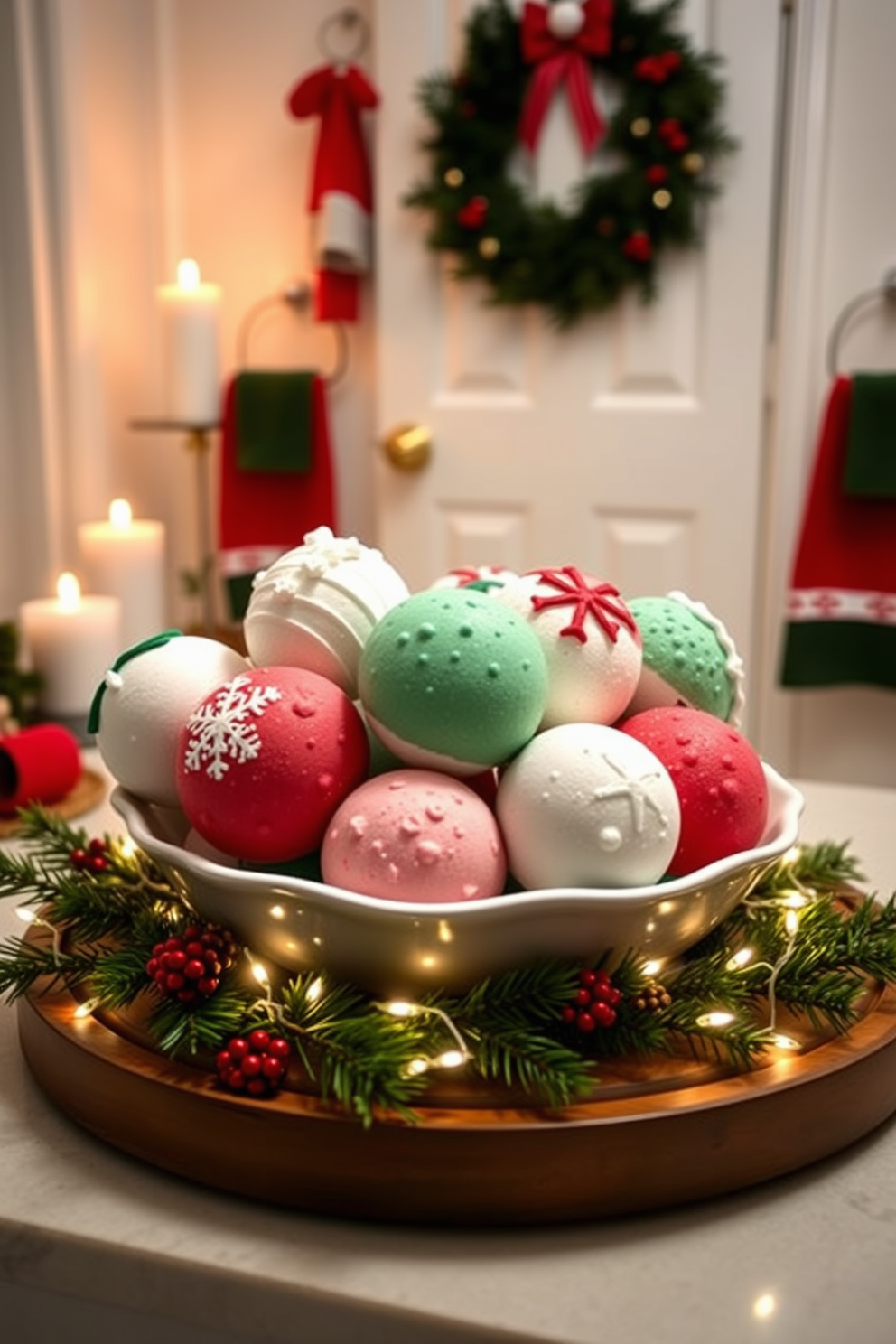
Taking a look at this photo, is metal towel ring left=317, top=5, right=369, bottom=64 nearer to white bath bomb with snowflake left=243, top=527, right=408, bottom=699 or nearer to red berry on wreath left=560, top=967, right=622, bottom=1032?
white bath bomb with snowflake left=243, top=527, right=408, bottom=699

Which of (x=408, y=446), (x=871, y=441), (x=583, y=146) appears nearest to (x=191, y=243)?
(x=408, y=446)

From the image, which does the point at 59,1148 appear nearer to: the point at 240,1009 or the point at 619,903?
the point at 240,1009

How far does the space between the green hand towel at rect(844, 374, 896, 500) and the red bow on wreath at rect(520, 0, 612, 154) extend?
0.56 meters

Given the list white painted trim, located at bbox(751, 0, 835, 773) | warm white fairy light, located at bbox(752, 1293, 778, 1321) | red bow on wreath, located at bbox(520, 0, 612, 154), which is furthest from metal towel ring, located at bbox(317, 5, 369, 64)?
warm white fairy light, located at bbox(752, 1293, 778, 1321)

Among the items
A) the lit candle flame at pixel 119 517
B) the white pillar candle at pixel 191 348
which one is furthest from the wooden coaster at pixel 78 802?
the white pillar candle at pixel 191 348

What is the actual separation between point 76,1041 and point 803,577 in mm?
1662

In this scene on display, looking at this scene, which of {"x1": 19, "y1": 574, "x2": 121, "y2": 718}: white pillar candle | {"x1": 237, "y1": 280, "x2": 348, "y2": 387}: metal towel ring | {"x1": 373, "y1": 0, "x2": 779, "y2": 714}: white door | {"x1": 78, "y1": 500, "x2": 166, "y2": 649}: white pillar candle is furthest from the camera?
{"x1": 237, "y1": 280, "x2": 348, "y2": 387}: metal towel ring

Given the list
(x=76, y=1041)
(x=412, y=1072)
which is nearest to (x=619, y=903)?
(x=412, y=1072)

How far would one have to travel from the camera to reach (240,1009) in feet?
2.08

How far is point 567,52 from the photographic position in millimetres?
2055

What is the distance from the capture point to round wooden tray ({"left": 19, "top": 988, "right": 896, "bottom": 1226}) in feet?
1.85

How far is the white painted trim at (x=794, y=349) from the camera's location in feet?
6.70

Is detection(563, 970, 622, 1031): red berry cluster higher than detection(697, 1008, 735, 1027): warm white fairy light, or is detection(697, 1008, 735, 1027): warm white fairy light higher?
detection(563, 970, 622, 1031): red berry cluster

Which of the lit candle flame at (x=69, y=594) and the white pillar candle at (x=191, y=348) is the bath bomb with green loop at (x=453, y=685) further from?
the white pillar candle at (x=191, y=348)
